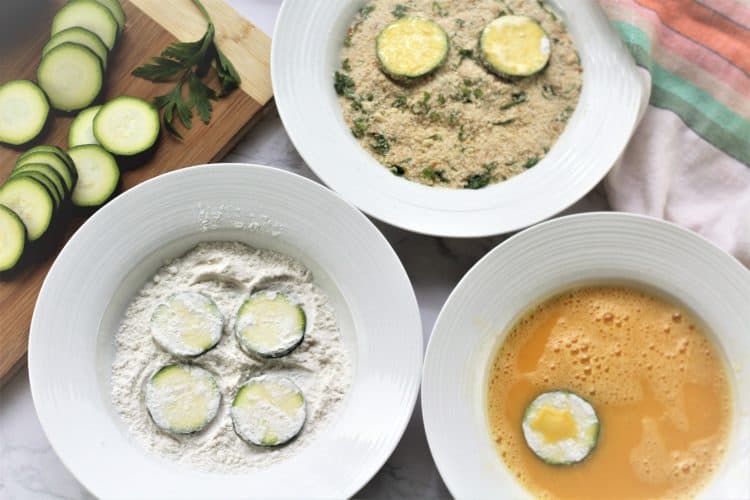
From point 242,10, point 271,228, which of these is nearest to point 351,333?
point 271,228

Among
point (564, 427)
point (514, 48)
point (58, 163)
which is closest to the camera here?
point (564, 427)

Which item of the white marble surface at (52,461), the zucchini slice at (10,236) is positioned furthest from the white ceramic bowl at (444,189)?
the zucchini slice at (10,236)

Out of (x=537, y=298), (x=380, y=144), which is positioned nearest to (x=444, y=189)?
(x=380, y=144)

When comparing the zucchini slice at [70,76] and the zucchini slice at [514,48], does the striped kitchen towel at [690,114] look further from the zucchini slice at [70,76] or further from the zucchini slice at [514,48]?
the zucchini slice at [70,76]

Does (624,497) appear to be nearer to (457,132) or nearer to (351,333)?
(351,333)

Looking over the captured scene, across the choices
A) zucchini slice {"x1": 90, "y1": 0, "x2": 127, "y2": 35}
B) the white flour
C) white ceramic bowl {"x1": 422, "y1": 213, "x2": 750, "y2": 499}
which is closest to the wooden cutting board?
zucchini slice {"x1": 90, "y1": 0, "x2": 127, "y2": 35}

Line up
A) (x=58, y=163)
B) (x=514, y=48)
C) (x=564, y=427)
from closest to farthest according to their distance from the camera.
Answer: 1. (x=564, y=427)
2. (x=58, y=163)
3. (x=514, y=48)

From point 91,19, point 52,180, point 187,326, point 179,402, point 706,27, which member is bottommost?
point 179,402

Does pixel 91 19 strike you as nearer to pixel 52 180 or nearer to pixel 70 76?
pixel 70 76
